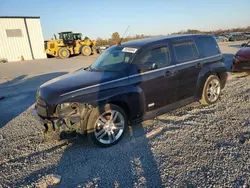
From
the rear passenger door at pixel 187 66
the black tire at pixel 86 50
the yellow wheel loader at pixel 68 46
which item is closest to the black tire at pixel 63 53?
the yellow wheel loader at pixel 68 46

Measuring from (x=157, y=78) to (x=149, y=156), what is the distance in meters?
1.59

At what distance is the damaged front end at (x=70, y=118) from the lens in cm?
321

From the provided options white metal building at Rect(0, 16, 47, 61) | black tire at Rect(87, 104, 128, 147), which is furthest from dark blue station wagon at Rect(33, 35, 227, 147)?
white metal building at Rect(0, 16, 47, 61)

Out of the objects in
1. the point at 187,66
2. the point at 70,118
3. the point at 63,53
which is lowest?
the point at 70,118

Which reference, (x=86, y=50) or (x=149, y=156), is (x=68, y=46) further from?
(x=149, y=156)

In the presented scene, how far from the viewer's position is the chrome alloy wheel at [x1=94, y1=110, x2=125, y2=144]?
3468 mm

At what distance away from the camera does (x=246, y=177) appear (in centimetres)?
254

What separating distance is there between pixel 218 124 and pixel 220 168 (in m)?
1.50

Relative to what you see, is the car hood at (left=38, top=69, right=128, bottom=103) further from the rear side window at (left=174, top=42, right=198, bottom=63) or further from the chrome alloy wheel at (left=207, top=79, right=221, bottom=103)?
the chrome alloy wheel at (left=207, top=79, right=221, bottom=103)

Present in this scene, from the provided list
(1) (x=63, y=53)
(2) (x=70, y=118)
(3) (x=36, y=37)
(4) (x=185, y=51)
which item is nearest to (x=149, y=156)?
(2) (x=70, y=118)

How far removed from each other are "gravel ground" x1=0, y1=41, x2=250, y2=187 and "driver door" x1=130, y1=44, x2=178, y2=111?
1.83ft

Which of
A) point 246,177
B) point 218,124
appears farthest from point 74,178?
Answer: point 218,124

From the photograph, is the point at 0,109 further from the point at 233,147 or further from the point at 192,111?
the point at 233,147

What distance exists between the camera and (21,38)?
26.0 meters
